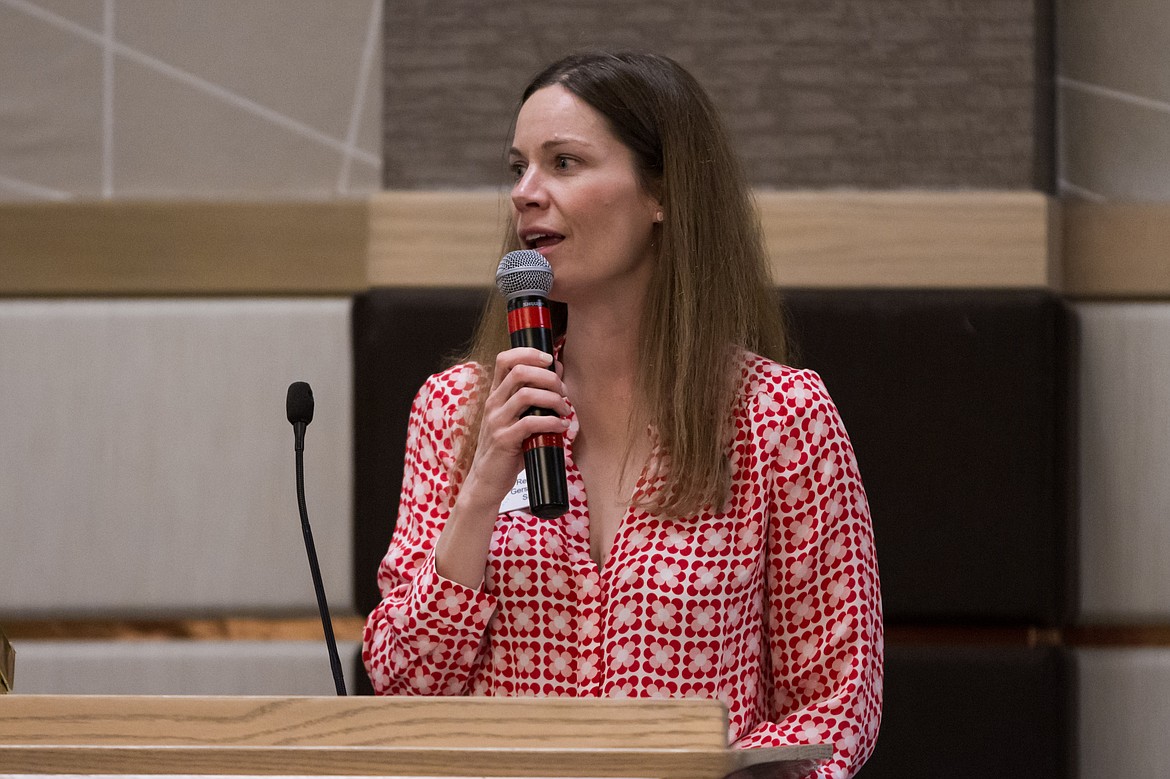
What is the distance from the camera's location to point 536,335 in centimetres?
123

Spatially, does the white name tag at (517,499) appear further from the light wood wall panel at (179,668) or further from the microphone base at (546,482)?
the light wood wall panel at (179,668)

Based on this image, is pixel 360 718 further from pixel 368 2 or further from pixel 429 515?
pixel 368 2

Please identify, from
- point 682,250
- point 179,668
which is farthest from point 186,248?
point 682,250

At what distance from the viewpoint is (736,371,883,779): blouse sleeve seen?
1373 mm

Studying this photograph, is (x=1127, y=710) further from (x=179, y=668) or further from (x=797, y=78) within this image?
(x=179, y=668)

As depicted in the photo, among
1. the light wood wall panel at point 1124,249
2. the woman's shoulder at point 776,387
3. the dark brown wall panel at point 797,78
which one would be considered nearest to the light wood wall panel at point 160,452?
the dark brown wall panel at point 797,78

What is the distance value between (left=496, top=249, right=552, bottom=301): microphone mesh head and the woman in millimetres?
135

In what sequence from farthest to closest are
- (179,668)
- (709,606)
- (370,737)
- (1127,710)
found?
1. (179,668)
2. (1127,710)
3. (709,606)
4. (370,737)

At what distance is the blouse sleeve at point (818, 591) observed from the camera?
137 centimetres

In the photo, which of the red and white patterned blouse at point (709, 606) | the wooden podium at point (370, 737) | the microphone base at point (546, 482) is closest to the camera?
the wooden podium at point (370, 737)

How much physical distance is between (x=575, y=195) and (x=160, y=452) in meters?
0.99

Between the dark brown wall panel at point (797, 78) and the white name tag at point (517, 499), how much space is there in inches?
31.0

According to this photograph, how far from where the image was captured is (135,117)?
84.4 inches

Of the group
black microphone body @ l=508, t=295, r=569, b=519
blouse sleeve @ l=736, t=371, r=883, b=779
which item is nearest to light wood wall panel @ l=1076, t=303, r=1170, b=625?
blouse sleeve @ l=736, t=371, r=883, b=779
